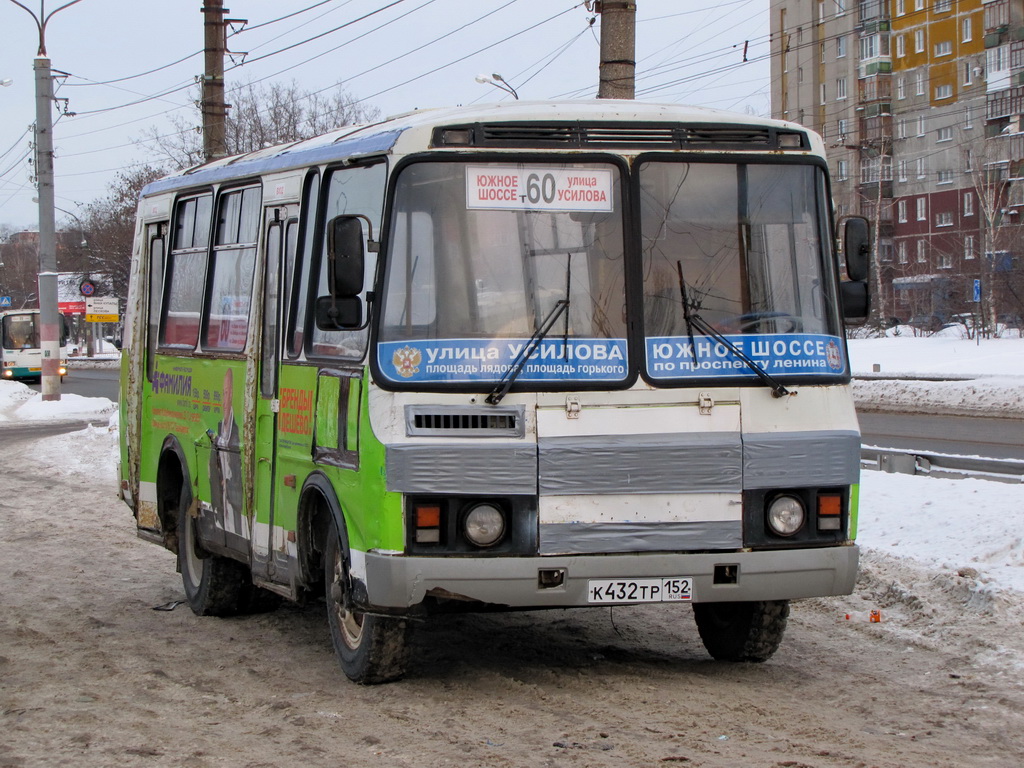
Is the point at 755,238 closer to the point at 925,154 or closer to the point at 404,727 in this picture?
the point at 404,727

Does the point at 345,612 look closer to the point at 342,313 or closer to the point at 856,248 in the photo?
the point at 342,313

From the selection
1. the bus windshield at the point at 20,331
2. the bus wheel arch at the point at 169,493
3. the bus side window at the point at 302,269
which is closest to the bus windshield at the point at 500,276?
the bus side window at the point at 302,269

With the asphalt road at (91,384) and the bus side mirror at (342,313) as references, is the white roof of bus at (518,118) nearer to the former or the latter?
the bus side mirror at (342,313)

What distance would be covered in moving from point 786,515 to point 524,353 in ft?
4.48

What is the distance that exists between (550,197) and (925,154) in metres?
71.7

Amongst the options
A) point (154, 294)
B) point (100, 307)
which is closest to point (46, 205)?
point (100, 307)

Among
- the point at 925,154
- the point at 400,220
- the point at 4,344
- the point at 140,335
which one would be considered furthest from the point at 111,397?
the point at 925,154

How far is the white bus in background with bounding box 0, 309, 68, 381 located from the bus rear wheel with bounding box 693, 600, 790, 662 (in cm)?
5387

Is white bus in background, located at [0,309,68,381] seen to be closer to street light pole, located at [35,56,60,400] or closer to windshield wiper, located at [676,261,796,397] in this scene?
street light pole, located at [35,56,60,400]

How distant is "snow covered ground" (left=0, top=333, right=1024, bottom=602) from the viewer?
9.38 metres

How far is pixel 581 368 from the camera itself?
6.45m

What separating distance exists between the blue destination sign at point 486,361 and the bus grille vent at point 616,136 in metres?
0.89

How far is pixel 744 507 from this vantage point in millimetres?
6535

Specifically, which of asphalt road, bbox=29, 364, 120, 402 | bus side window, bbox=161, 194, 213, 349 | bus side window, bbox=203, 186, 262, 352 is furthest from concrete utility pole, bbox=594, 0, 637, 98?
asphalt road, bbox=29, 364, 120, 402
